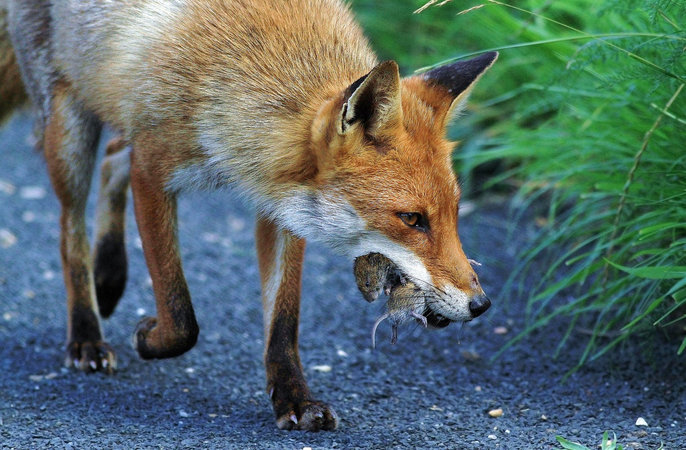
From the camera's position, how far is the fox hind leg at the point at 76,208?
4.49 metres

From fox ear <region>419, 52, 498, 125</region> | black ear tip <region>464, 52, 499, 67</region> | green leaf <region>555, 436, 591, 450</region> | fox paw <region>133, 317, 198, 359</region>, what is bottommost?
fox paw <region>133, 317, 198, 359</region>

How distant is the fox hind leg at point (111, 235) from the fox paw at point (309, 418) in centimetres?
165

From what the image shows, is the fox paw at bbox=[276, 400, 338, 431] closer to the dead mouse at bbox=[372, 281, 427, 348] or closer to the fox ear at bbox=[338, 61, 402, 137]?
the dead mouse at bbox=[372, 281, 427, 348]

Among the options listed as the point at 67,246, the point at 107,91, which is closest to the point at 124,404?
the point at 67,246

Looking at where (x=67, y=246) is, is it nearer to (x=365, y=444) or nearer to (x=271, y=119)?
(x=271, y=119)

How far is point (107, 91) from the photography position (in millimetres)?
4070

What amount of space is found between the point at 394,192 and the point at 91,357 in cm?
205

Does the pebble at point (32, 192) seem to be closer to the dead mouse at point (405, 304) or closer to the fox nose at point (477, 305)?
the dead mouse at point (405, 304)

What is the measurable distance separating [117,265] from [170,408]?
1.21 meters

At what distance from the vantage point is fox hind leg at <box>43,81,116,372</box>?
449cm

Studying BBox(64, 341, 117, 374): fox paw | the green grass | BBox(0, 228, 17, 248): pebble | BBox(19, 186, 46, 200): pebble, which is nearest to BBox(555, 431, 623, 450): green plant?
the green grass

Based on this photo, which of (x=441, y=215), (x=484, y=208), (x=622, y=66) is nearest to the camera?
(x=441, y=215)

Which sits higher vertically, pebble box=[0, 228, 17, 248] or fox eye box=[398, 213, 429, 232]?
fox eye box=[398, 213, 429, 232]

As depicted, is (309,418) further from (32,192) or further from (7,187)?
(7,187)
